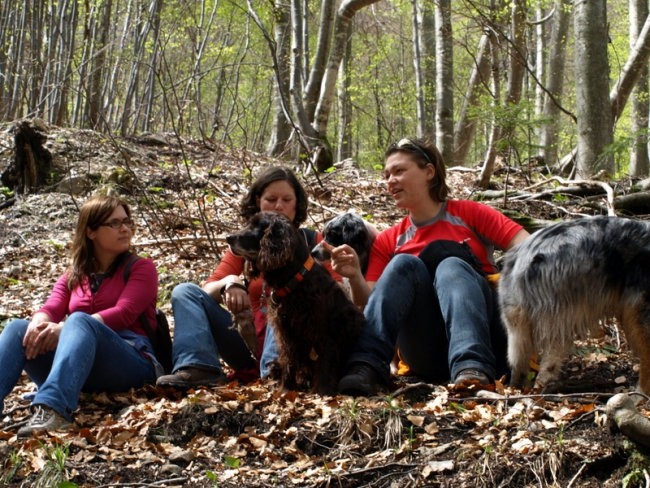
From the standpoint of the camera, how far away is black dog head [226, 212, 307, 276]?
3465 mm

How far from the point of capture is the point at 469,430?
2.87m

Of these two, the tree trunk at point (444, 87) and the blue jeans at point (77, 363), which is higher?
the tree trunk at point (444, 87)

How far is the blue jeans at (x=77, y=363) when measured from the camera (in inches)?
130

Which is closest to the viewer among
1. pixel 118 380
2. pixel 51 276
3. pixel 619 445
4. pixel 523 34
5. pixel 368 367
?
pixel 619 445

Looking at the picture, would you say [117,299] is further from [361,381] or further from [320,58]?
[320,58]

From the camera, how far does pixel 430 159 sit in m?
4.01

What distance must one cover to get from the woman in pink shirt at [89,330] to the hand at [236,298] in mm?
448

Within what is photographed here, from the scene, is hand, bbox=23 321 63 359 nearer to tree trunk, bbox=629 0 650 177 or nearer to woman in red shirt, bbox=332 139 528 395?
woman in red shirt, bbox=332 139 528 395

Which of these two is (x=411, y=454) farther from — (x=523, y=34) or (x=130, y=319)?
(x=523, y=34)

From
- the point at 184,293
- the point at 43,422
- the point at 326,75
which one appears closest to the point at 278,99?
the point at 326,75

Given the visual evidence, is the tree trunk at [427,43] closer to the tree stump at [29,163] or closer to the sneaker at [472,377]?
the tree stump at [29,163]

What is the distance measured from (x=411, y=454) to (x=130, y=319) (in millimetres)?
1884

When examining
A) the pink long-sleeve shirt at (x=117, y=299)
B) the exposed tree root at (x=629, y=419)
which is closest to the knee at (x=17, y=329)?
the pink long-sleeve shirt at (x=117, y=299)

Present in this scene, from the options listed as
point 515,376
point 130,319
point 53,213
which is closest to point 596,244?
point 515,376
